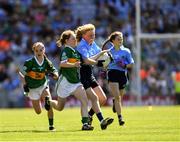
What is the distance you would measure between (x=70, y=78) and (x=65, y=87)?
0.79ft

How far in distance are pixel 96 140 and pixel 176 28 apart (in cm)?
2862

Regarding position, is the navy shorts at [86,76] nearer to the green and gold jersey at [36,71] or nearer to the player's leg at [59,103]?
the player's leg at [59,103]

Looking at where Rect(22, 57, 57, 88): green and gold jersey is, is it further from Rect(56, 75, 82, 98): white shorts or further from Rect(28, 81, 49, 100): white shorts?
Rect(56, 75, 82, 98): white shorts

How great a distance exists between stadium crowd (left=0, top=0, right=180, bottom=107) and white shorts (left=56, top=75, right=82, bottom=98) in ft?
67.3

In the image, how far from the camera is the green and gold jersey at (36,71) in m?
20.0

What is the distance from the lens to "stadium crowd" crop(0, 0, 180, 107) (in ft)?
135

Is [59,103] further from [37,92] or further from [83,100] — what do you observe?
[37,92]

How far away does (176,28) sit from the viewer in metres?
43.5

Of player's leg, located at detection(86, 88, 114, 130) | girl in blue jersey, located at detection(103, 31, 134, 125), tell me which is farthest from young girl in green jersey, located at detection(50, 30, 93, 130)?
girl in blue jersey, located at detection(103, 31, 134, 125)

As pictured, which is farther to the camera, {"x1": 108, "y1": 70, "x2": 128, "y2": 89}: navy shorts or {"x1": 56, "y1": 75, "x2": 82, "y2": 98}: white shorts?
{"x1": 108, "y1": 70, "x2": 128, "y2": 89}: navy shorts

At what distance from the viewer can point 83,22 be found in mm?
43375

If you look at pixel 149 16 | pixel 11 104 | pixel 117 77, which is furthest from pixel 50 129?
pixel 149 16

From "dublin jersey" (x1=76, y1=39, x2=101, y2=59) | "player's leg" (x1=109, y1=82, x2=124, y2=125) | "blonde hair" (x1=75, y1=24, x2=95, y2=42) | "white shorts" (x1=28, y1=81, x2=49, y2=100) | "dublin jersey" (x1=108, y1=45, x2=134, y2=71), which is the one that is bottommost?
"player's leg" (x1=109, y1=82, x2=124, y2=125)

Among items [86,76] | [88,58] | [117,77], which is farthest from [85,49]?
[117,77]
